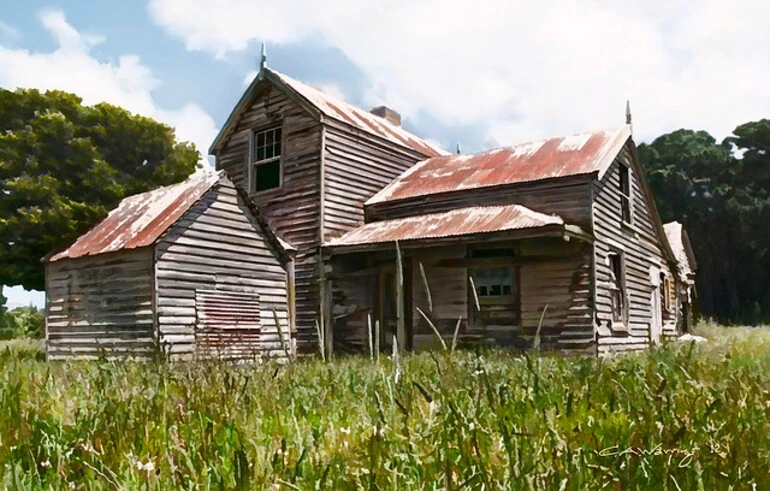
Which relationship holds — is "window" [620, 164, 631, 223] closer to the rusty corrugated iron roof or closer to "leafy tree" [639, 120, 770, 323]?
the rusty corrugated iron roof

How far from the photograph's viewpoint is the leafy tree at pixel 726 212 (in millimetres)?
41406

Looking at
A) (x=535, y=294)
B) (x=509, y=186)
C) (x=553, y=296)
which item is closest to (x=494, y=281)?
(x=535, y=294)

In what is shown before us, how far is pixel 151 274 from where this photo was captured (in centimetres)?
1327

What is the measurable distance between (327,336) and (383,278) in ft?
7.64

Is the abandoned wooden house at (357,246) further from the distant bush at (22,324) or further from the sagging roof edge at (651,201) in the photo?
the distant bush at (22,324)

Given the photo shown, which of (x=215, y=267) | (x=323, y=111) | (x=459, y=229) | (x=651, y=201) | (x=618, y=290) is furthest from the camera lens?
(x=651, y=201)

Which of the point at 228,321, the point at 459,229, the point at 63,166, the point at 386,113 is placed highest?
the point at 386,113

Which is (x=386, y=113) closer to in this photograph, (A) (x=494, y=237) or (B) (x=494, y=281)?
(B) (x=494, y=281)

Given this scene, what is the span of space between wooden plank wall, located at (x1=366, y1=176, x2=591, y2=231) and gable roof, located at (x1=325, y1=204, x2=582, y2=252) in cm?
28

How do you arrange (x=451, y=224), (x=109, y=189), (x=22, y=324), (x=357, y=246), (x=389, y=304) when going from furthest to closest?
1. (x=22, y=324)
2. (x=109, y=189)
3. (x=389, y=304)
4. (x=357, y=246)
5. (x=451, y=224)

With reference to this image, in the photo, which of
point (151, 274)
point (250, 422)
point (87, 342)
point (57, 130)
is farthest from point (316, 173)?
point (250, 422)

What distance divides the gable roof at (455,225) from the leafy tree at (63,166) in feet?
28.1

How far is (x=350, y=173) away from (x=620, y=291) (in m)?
7.72

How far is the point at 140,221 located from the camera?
48.1ft
